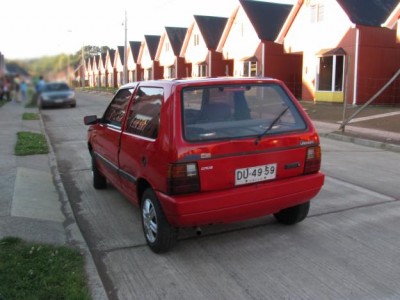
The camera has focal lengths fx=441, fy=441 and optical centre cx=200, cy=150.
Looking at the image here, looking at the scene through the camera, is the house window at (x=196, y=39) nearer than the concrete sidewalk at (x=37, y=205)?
No

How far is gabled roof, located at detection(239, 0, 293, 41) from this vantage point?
28.6m

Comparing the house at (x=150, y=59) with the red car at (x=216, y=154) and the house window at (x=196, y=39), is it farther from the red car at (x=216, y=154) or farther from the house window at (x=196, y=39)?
the red car at (x=216, y=154)

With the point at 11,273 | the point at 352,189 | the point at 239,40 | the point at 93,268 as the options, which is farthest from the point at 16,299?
the point at 239,40

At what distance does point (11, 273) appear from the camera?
3596 mm

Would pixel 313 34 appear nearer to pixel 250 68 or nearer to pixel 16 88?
pixel 250 68

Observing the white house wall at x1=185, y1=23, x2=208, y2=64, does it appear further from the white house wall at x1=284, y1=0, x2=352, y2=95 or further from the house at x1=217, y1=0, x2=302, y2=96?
the white house wall at x1=284, y1=0, x2=352, y2=95

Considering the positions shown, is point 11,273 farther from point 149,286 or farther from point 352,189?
point 352,189

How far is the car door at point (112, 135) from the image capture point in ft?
17.1

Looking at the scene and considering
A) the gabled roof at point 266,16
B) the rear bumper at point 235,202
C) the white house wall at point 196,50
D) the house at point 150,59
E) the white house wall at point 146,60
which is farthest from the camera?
the white house wall at point 146,60

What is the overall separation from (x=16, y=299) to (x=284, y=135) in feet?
8.75

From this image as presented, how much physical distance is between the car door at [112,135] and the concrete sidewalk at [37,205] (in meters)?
0.71

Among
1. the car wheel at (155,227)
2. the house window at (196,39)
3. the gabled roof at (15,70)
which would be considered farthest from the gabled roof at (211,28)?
the gabled roof at (15,70)

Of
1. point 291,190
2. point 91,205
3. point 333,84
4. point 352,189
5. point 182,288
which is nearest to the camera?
point 182,288

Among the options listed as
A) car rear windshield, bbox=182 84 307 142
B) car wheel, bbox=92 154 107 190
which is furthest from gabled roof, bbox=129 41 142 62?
car rear windshield, bbox=182 84 307 142
